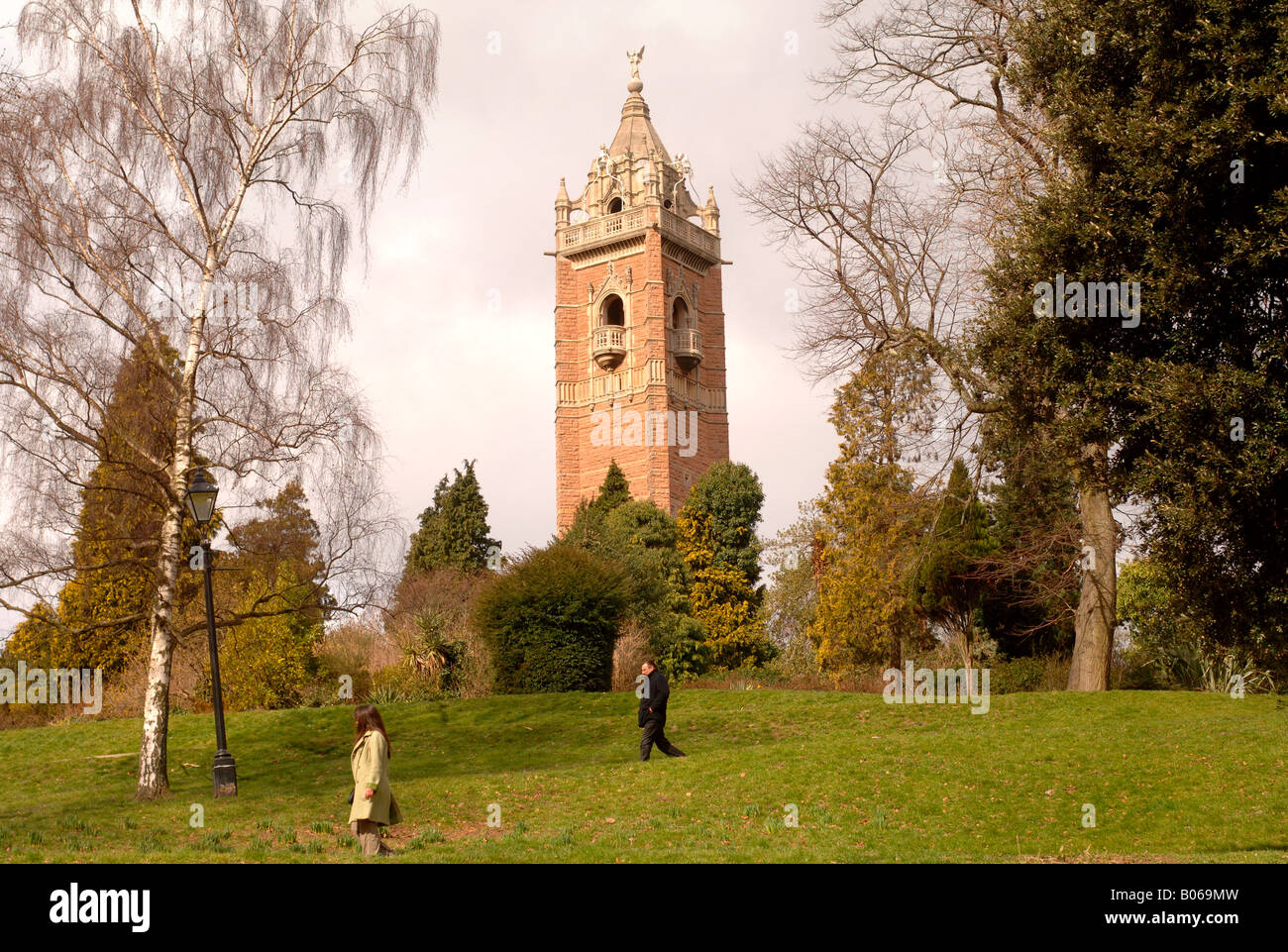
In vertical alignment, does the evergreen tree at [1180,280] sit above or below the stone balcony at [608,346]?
below

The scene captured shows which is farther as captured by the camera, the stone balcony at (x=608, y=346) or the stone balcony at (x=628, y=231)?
the stone balcony at (x=628, y=231)

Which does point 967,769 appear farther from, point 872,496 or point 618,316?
point 618,316

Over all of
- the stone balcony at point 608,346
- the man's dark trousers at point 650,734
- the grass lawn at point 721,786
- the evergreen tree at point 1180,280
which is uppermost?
the stone balcony at point 608,346

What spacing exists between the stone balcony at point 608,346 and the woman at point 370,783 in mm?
49373

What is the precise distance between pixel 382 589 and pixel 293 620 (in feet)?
41.0

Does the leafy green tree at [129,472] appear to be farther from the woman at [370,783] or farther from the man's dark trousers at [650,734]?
the man's dark trousers at [650,734]

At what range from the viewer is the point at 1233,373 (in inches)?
401

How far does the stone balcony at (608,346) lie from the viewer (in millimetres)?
59375

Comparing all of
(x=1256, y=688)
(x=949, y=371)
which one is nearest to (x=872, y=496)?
(x=949, y=371)

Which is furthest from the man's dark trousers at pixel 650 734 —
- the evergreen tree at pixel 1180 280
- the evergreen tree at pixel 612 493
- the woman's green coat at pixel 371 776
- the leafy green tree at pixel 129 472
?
the evergreen tree at pixel 612 493

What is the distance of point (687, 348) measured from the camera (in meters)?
60.8

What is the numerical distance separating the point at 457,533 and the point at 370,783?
41543mm

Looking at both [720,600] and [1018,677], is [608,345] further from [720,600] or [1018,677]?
[1018,677]

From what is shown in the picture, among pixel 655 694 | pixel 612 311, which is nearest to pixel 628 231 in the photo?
pixel 612 311
